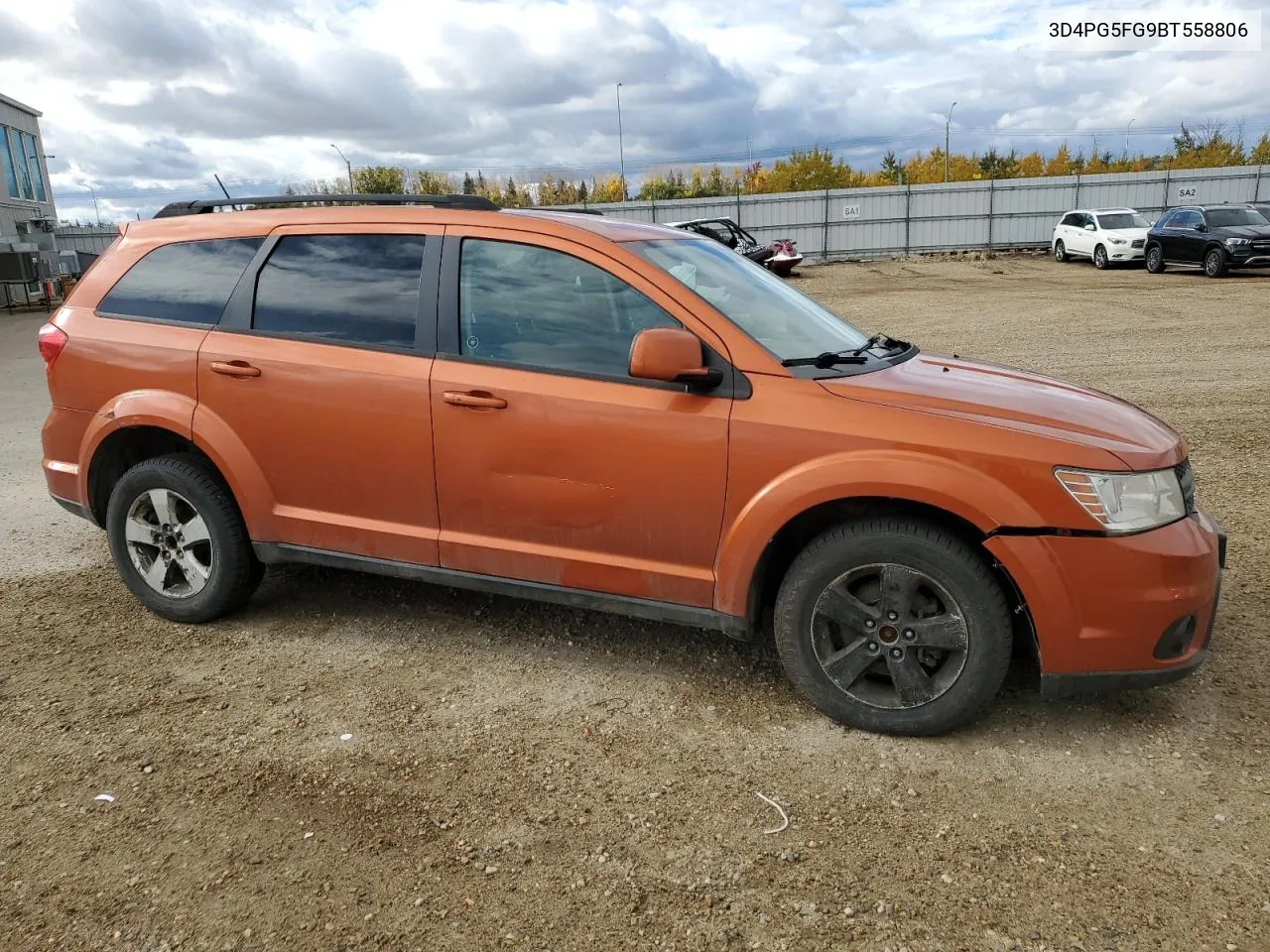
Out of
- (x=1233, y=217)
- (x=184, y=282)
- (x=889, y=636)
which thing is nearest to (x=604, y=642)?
(x=889, y=636)

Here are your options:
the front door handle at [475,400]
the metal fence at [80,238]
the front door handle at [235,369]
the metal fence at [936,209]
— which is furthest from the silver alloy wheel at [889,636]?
the metal fence at [80,238]

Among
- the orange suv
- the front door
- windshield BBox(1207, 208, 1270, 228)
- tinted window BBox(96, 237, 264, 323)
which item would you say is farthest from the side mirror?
windshield BBox(1207, 208, 1270, 228)

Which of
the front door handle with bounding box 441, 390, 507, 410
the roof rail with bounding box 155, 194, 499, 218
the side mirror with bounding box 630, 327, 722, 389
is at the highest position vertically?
the roof rail with bounding box 155, 194, 499, 218

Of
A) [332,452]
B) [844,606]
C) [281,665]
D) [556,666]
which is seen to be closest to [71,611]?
A: [281,665]

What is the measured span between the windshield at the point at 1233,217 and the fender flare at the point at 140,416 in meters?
24.3

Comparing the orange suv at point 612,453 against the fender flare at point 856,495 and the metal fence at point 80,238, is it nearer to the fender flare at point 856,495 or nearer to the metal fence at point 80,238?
the fender flare at point 856,495

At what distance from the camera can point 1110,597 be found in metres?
3.06

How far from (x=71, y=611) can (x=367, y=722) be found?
2.05 meters

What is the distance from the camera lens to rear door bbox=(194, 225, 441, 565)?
3.84 meters

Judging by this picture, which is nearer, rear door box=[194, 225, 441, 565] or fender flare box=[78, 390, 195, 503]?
rear door box=[194, 225, 441, 565]

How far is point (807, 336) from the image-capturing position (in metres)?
3.86

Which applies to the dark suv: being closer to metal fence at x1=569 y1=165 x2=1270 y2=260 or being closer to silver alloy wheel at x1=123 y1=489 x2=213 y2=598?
metal fence at x1=569 y1=165 x2=1270 y2=260

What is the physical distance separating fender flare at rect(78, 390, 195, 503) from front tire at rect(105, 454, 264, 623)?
0.18 meters

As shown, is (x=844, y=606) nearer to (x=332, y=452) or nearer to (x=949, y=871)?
(x=949, y=871)
